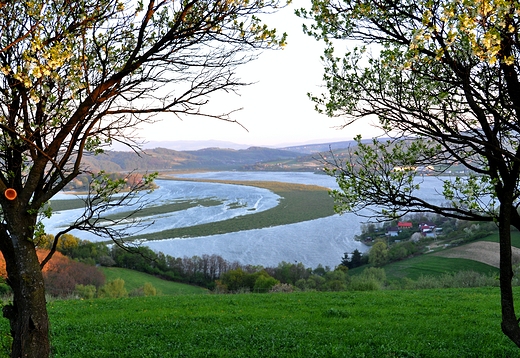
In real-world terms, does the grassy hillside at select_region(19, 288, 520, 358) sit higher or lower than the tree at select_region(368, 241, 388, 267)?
higher

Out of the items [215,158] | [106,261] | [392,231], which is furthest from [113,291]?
[215,158]

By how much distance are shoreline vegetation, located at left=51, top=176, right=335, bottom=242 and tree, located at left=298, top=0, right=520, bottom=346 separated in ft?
92.1

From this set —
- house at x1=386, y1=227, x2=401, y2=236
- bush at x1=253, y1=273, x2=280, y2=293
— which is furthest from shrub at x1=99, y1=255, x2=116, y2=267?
house at x1=386, y1=227, x2=401, y2=236

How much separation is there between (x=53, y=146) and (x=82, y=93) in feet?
2.03

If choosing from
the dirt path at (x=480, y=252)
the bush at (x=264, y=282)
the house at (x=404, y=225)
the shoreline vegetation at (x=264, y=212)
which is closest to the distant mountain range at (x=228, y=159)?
the shoreline vegetation at (x=264, y=212)

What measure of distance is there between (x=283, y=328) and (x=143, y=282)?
1010 inches

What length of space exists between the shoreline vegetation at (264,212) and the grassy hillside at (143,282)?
3.31m

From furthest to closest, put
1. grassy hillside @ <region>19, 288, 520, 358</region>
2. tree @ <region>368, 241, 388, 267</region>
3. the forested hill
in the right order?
the forested hill, tree @ <region>368, 241, 388, 267</region>, grassy hillside @ <region>19, 288, 520, 358</region>

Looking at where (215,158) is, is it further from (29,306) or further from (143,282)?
(29,306)

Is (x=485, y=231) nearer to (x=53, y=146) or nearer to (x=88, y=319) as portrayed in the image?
(x=88, y=319)

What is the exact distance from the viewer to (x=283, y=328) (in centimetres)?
659

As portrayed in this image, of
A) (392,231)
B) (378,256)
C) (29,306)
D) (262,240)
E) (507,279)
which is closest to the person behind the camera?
(29,306)

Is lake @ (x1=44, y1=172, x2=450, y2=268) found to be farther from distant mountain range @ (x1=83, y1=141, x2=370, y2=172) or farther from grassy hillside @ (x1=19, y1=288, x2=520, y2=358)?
distant mountain range @ (x1=83, y1=141, x2=370, y2=172)

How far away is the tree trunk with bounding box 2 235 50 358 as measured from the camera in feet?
9.92
